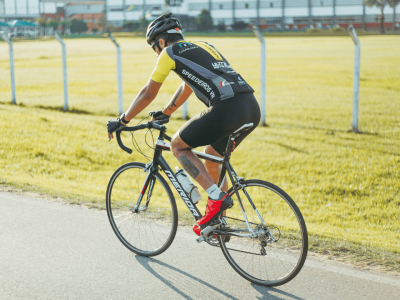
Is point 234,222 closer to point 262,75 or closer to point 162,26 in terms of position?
point 162,26

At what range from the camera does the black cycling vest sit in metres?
3.64

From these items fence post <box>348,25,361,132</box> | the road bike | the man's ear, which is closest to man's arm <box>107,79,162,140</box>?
the road bike

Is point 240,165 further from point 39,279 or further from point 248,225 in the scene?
point 39,279

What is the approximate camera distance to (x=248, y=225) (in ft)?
12.4

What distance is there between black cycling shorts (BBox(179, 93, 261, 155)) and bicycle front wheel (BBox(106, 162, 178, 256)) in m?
0.65

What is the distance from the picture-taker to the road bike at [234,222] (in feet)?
12.2

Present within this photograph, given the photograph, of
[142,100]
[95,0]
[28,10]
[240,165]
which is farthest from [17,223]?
[28,10]

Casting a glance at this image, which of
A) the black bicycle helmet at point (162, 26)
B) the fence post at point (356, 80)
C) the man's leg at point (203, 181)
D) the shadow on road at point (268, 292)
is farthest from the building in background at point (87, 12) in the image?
the shadow on road at point (268, 292)

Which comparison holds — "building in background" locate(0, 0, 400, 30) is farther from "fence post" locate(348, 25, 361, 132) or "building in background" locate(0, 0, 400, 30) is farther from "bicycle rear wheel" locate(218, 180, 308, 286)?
"bicycle rear wheel" locate(218, 180, 308, 286)

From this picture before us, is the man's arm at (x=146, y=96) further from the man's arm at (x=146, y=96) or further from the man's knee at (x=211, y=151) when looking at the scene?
the man's knee at (x=211, y=151)

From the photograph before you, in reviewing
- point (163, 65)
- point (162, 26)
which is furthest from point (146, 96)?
point (162, 26)

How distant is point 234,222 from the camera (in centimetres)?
427

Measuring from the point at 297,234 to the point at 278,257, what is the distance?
781mm

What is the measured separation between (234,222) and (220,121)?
3.55 ft
